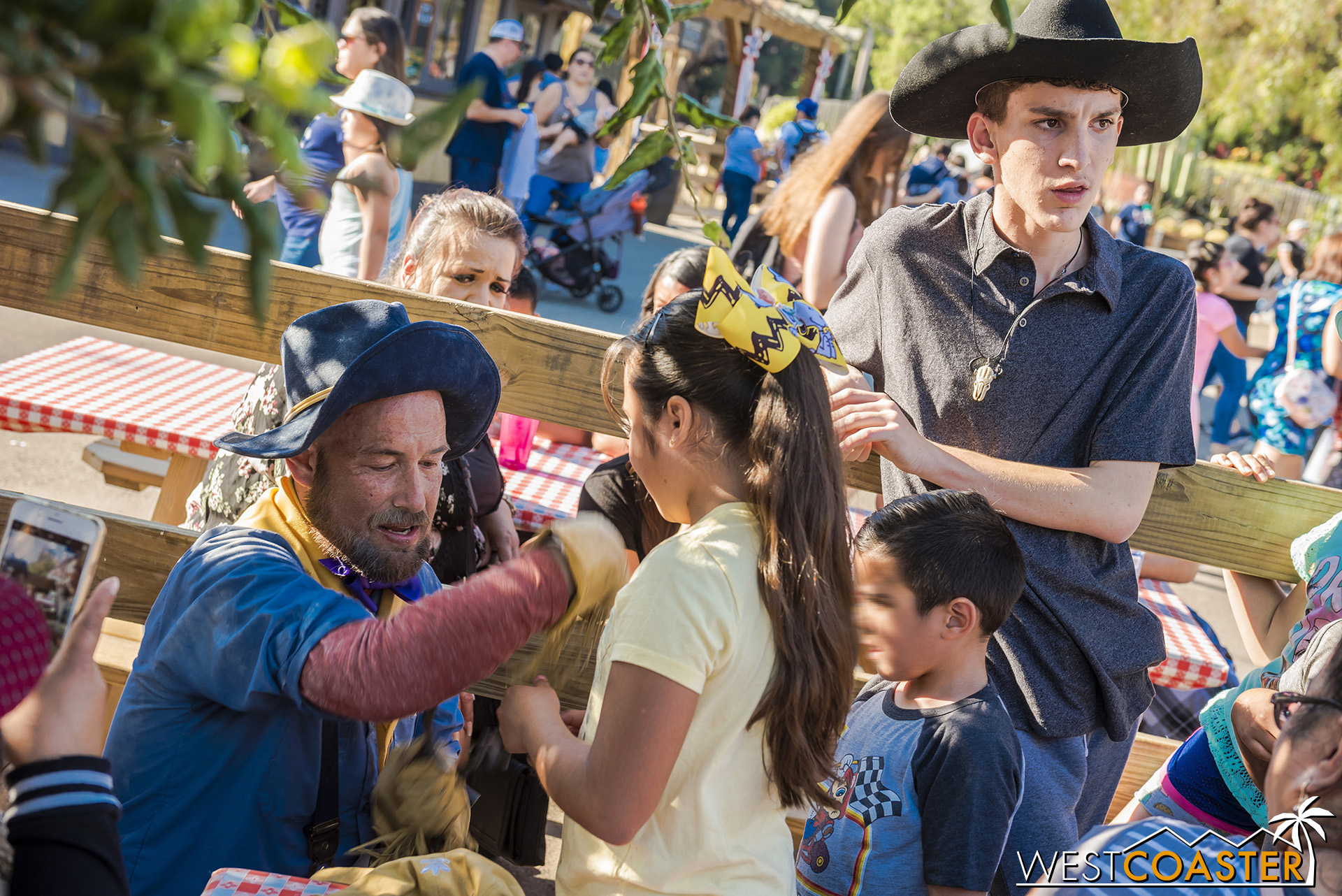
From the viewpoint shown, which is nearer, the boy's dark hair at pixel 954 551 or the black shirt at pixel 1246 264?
the boy's dark hair at pixel 954 551

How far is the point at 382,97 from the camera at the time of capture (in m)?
4.42

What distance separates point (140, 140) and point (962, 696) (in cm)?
170

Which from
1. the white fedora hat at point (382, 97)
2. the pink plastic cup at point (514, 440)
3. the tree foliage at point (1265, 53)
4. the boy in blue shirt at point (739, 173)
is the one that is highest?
the tree foliage at point (1265, 53)

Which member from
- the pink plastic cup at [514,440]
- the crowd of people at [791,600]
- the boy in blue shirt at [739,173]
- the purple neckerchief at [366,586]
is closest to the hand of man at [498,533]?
the crowd of people at [791,600]

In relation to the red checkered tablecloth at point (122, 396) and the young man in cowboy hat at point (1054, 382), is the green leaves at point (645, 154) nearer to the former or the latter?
the young man in cowboy hat at point (1054, 382)

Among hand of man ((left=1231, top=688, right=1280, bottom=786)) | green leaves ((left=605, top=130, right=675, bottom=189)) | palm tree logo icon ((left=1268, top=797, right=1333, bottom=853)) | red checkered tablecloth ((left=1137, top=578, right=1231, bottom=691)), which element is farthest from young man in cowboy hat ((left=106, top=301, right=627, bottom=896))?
red checkered tablecloth ((left=1137, top=578, right=1231, bottom=691))

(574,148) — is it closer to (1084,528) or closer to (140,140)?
(1084,528)

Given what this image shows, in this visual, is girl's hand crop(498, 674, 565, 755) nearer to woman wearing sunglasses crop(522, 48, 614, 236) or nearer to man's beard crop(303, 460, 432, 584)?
man's beard crop(303, 460, 432, 584)

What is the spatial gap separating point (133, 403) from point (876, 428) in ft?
8.90

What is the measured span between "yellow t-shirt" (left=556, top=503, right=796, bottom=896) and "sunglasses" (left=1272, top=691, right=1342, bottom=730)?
817 mm

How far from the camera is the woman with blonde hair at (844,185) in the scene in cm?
436

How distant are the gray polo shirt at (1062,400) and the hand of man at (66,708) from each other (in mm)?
1409

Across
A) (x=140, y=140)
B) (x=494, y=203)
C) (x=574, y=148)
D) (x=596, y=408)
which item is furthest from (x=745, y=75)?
(x=140, y=140)

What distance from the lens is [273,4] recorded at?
4.65 feet
